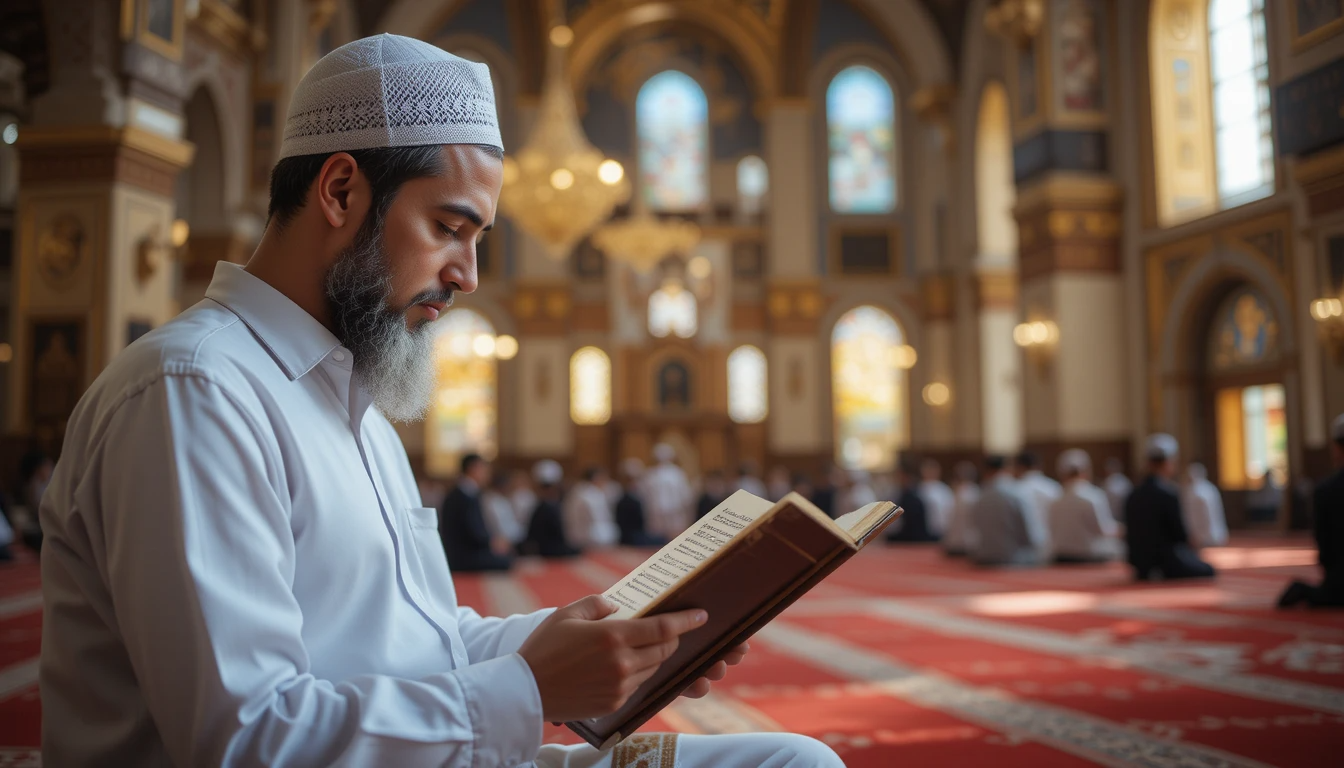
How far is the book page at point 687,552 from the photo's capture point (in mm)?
1203

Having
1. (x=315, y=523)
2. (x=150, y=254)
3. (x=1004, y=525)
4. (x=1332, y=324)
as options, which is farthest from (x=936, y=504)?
(x=315, y=523)

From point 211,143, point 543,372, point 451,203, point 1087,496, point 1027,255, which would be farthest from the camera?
point 543,372

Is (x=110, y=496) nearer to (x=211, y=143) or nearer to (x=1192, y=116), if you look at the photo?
(x=211, y=143)

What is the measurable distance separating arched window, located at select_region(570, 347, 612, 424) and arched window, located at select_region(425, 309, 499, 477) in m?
1.36

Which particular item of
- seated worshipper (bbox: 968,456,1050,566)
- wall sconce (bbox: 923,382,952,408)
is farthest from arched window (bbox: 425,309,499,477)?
seated worshipper (bbox: 968,456,1050,566)

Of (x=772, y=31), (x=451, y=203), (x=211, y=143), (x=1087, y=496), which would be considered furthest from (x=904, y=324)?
(x=451, y=203)

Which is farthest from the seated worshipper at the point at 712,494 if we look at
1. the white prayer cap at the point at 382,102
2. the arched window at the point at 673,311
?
the white prayer cap at the point at 382,102

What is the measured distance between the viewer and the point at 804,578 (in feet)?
3.65

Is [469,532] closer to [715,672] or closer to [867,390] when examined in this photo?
[715,672]

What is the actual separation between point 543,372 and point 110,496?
16.8 m

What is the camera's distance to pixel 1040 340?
40.4ft

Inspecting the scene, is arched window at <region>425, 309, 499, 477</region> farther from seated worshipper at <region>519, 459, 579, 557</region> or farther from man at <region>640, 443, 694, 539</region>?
seated worshipper at <region>519, 459, 579, 557</region>

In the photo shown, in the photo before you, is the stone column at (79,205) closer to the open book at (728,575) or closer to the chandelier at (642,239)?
the chandelier at (642,239)

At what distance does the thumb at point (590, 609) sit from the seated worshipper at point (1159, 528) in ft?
22.8
